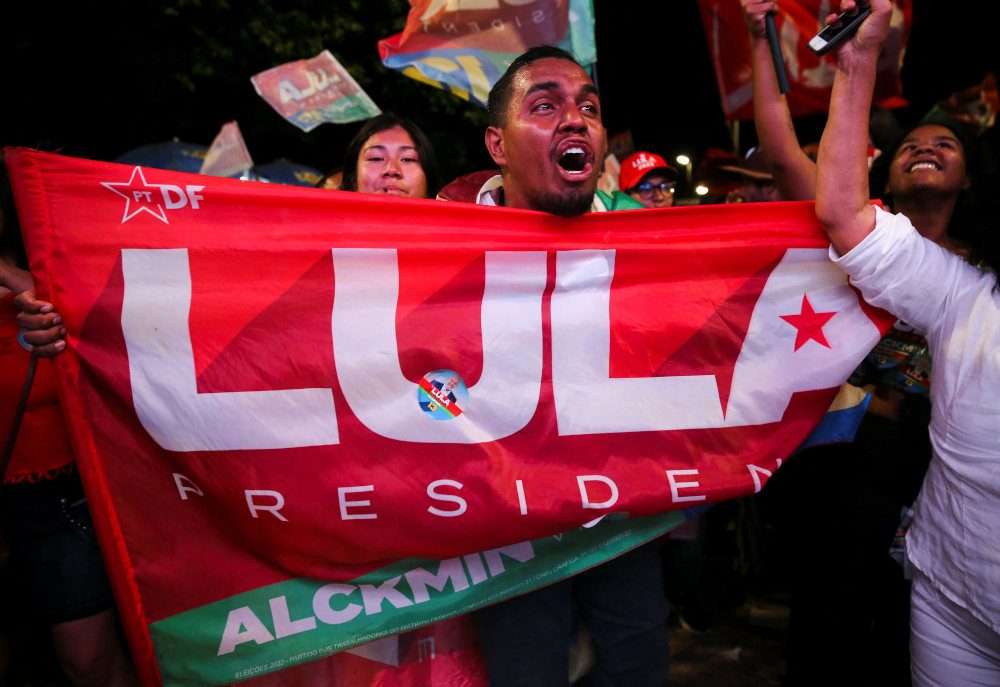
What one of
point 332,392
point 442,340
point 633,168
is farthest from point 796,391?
point 633,168

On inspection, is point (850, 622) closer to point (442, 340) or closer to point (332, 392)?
point (442, 340)

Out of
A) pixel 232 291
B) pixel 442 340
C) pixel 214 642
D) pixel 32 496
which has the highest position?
pixel 232 291

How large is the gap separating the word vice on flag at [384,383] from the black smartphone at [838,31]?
1.58 feet

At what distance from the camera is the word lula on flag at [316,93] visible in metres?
5.27

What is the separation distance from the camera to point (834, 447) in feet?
9.05

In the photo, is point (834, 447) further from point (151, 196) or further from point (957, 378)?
point (151, 196)

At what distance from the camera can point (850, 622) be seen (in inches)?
104

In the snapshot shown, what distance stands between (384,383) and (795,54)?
390cm

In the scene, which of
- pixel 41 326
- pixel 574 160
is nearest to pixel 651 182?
pixel 574 160

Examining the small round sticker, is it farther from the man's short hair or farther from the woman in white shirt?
the woman in white shirt

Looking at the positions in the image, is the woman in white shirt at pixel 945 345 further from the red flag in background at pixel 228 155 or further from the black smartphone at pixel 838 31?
the red flag in background at pixel 228 155

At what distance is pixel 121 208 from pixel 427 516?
47.4 inches

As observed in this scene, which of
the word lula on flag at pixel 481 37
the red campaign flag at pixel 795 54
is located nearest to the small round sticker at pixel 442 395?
the word lula on flag at pixel 481 37

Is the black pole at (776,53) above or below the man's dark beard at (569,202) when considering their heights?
above
